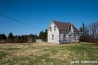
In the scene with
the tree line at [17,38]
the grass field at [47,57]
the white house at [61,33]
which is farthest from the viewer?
the tree line at [17,38]

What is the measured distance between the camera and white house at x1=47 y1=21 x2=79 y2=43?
29750mm

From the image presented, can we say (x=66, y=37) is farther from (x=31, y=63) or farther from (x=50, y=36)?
(x=31, y=63)

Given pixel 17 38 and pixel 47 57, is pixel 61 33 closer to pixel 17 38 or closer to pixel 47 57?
pixel 17 38

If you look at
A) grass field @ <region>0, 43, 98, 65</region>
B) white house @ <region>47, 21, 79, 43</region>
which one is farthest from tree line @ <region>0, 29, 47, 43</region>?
grass field @ <region>0, 43, 98, 65</region>

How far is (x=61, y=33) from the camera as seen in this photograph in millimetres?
29906

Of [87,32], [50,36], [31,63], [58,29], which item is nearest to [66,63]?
[31,63]

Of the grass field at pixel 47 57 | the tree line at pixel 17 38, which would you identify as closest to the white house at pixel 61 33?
the tree line at pixel 17 38

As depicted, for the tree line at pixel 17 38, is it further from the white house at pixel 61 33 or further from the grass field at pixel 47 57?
the grass field at pixel 47 57

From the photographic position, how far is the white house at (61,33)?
97.6 feet

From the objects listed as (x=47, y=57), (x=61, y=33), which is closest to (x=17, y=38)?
(x=61, y=33)

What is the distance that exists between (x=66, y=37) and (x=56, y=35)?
299cm

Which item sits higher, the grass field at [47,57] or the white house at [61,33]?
the white house at [61,33]

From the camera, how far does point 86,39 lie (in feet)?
135

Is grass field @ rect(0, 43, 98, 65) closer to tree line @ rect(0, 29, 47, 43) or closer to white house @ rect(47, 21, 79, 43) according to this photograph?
white house @ rect(47, 21, 79, 43)
